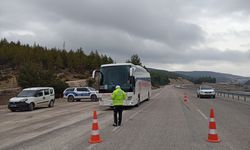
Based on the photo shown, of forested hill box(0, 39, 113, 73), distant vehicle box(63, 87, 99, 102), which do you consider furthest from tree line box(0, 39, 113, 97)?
distant vehicle box(63, 87, 99, 102)

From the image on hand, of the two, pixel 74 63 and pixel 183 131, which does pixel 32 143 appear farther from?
pixel 74 63

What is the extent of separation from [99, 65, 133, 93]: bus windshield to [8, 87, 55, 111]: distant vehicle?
6070 millimetres

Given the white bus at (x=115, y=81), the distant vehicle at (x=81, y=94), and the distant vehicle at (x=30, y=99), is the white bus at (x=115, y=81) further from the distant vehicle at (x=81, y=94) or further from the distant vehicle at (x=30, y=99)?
the distant vehicle at (x=81, y=94)

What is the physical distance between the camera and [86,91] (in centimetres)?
3741

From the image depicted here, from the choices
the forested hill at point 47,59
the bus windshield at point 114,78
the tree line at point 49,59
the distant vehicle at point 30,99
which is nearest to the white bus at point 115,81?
the bus windshield at point 114,78

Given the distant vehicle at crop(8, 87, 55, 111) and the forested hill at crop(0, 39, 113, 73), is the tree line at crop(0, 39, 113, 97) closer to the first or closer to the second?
the forested hill at crop(0, 39, 113, 73)

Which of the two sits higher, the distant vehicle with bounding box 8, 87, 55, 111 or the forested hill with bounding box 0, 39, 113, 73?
the forested hill with bounding box 0, 39, 113, 73

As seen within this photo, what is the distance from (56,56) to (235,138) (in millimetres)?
98381

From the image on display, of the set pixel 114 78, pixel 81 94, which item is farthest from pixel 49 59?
pixel 114 78

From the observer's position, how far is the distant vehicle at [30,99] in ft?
76.3

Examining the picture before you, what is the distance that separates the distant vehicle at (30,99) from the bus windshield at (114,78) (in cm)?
607

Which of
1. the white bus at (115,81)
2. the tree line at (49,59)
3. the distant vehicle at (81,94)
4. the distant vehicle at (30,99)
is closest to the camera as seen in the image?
the white bus at (115,81)

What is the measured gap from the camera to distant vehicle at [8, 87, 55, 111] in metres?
23.2

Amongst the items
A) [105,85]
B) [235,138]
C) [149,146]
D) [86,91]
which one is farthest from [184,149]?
[86,91]
